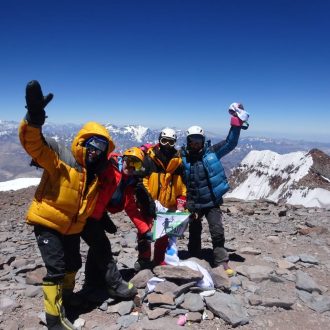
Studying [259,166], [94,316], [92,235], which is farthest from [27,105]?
[259,166]

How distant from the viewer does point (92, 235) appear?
5.95 meters

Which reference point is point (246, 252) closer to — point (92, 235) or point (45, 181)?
point (92, 235)

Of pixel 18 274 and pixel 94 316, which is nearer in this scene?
pixel 94 316

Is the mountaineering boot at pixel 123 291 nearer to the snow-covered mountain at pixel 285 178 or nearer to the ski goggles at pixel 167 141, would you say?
the ski goggles at pixel 167 141

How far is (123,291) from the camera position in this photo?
6.09m

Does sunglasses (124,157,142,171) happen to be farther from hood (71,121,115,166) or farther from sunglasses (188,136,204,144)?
sunglasses (188,136,204,144)

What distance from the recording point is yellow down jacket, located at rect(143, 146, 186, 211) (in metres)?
6.98

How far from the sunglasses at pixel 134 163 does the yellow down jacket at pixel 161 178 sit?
63cm

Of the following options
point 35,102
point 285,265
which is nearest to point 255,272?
point 285,265

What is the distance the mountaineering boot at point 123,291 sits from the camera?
6086 mm

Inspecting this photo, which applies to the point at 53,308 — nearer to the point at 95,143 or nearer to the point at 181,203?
the point at 95,143

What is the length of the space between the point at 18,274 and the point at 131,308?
10.8 feet

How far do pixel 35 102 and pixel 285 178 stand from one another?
32.9 m

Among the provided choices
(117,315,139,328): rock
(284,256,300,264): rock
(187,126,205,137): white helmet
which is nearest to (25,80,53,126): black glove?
(117,315,139,328): rock
